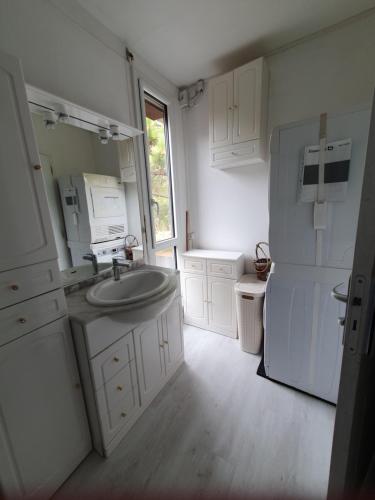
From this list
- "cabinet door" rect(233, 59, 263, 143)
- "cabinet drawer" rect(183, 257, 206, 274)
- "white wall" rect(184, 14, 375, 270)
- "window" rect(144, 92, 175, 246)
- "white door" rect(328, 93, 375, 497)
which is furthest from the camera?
"cabinet drawer" rect(183, 257, 206, 274)

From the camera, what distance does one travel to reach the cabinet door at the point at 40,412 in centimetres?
85

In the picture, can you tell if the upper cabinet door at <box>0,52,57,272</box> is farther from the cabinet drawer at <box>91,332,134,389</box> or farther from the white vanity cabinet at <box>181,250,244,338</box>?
the white vanity cabinet at <box>181,250,244,338</box>

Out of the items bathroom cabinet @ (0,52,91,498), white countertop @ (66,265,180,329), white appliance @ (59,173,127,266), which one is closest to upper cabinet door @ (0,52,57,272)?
bathroom cabinet @ (0,52,91,498)

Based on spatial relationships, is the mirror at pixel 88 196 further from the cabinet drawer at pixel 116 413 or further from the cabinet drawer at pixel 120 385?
the cabinet drawer at pixel 116 413

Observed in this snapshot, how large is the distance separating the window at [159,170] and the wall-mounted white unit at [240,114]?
1.74 feet

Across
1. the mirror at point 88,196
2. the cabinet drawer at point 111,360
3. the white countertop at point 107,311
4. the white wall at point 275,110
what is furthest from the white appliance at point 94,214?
the white wall at point 275,110

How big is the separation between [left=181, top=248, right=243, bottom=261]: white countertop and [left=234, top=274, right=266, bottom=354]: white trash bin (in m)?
0.29

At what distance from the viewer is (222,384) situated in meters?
1.66

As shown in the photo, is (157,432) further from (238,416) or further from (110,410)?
(238,416)

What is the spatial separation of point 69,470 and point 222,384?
1.06m

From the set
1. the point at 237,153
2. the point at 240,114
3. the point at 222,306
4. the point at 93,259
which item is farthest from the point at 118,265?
the point at 240,114

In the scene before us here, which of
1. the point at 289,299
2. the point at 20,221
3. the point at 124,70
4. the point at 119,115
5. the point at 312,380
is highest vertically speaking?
the point at 124,70

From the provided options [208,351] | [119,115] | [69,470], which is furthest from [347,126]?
[69,470]

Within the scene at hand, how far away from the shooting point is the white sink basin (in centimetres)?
132
